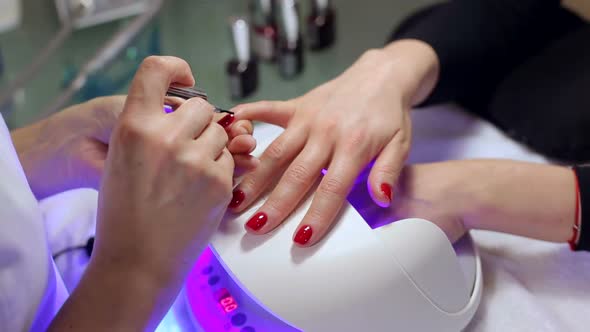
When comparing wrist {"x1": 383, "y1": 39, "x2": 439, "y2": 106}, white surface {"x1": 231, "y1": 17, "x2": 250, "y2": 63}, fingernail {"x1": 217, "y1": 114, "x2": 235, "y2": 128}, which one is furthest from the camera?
white surface {"x1": 231, "y1": 17, "x2": 250, "y2": 63}

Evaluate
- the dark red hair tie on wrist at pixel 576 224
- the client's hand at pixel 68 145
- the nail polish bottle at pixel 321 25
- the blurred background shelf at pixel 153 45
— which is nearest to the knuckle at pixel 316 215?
the client's hand at pixel 68 145

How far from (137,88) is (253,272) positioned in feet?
0.63

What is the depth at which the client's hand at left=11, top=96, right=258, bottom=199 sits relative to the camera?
0.65m

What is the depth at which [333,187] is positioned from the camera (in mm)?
599

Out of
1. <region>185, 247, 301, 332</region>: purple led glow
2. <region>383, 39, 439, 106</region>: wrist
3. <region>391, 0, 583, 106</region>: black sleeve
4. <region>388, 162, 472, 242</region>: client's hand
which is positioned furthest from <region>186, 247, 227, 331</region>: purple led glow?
<region>391, 0, 583, 106</region>: black sleeve

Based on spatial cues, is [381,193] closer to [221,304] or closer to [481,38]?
[221,304]

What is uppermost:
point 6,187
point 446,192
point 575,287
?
point 6,187

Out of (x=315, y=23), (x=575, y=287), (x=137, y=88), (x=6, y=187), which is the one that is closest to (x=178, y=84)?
(x=137, y=88)

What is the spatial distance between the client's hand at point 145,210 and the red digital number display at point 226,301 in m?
0.12

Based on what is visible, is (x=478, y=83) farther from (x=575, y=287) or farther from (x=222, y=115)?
(x=222, y=115)

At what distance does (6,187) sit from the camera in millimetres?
480

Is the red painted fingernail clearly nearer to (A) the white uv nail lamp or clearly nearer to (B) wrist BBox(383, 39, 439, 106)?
(A) the white uv nail lamp

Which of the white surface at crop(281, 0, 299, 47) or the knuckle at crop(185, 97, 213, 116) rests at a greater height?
the knuckle at crop(185, 97, 213, 116)

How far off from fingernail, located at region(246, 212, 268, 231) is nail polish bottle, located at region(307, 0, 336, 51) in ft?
2.95
